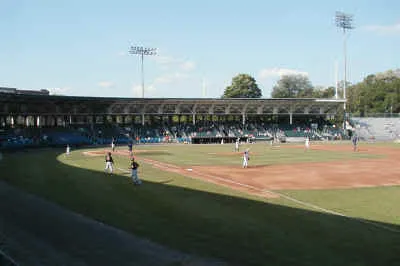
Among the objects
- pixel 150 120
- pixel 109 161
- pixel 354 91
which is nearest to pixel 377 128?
pixel 150 120

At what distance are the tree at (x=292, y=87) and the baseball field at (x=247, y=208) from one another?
12865 centimetres

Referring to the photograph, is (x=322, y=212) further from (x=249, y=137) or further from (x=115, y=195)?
(x=249, y=137)

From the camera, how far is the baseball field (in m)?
12.5

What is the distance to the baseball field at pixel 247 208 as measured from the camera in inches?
491

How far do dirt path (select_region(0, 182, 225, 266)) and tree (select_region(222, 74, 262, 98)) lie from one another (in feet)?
404

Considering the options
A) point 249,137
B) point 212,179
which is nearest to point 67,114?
point 249,137

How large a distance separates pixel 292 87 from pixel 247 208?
484ft

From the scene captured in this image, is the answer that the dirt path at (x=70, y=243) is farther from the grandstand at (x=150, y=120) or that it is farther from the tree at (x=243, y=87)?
the tree at (x=243, y=87)

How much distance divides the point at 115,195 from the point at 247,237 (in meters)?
9.46

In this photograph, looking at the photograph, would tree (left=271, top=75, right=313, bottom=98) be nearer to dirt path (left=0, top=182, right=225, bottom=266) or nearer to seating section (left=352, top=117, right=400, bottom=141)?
seating section (left=352, top=117, right=400, bottom=141)

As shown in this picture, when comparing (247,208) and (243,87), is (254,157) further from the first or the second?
(243,87)

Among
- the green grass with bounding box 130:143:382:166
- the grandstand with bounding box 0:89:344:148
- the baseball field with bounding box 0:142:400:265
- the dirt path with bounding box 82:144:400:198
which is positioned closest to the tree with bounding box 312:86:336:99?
the grandstand with bounding box 0:89:344:148

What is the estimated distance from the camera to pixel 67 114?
70812 millimetres

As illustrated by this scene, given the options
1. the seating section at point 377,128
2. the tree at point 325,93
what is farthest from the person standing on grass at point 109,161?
the tree at point 325,93
